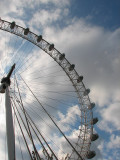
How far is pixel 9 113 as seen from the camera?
948 centimetres

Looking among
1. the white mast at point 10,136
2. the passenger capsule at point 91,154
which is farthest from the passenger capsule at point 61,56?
the white mast at point 10,136

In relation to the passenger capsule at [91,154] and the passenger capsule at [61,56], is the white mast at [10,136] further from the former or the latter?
the passenger capsule at [61,56]

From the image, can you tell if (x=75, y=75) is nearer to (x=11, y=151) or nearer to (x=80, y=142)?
(x=80, y=142)

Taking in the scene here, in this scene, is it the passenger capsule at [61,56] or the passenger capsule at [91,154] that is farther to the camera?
the passenger capsule at [61,56]

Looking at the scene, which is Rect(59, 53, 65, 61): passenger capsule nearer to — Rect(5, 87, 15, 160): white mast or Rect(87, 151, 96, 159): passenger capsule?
Rect(87, 151, 96, 159): passenger capsule

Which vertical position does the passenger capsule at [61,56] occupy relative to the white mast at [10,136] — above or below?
above

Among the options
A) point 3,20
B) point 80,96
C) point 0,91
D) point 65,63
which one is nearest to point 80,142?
point 80,96

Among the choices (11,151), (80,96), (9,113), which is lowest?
(11,151)

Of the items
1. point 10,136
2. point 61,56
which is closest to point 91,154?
point 61,56

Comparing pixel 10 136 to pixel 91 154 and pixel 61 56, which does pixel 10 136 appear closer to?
pixel 91 154

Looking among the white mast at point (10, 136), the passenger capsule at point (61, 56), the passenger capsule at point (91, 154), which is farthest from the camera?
the passenger capsule at point (61, 56)

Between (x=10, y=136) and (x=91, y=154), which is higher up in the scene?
(x=10, y=136)

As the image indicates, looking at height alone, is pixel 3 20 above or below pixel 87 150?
above

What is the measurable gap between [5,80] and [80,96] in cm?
1486
